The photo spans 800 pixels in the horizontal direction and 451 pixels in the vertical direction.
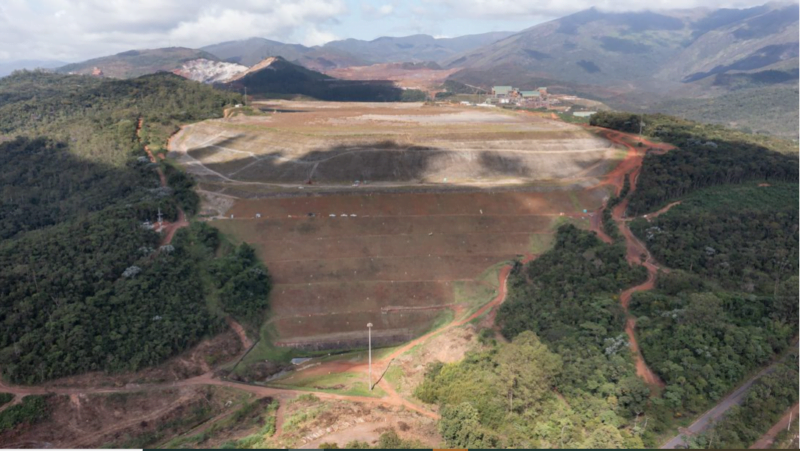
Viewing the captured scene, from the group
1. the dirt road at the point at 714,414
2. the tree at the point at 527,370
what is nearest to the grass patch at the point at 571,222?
the tree at the point at 527,370

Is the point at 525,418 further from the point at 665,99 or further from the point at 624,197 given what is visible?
the point at 665,99

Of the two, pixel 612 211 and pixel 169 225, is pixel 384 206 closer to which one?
pixel 169 225

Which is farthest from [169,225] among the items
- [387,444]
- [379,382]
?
[387,444]

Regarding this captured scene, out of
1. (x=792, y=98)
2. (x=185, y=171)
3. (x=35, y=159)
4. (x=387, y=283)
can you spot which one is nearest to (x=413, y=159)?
(x=387, y=283)

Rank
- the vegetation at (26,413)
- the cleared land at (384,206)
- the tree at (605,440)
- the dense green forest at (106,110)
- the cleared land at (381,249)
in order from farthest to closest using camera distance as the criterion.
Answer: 1. the dense green forest at (106,110)
2. the cleared land at (384,206)
3. the cleared land at (381,249)
4. the vegetation at (26,413)
5. the tree at (605,440)

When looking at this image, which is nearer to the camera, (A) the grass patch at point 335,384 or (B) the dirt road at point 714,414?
(B) the dirt road at point 714,414

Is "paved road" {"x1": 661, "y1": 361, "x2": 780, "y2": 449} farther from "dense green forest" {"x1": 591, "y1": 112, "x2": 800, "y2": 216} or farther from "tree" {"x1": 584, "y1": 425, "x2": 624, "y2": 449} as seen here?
"dense green forest" {"x1": 591, "y1": 112, "x2": 800, "y2": 216}

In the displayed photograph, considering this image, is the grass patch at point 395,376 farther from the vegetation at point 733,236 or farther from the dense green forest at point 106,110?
the dense green forest at point 106,110
